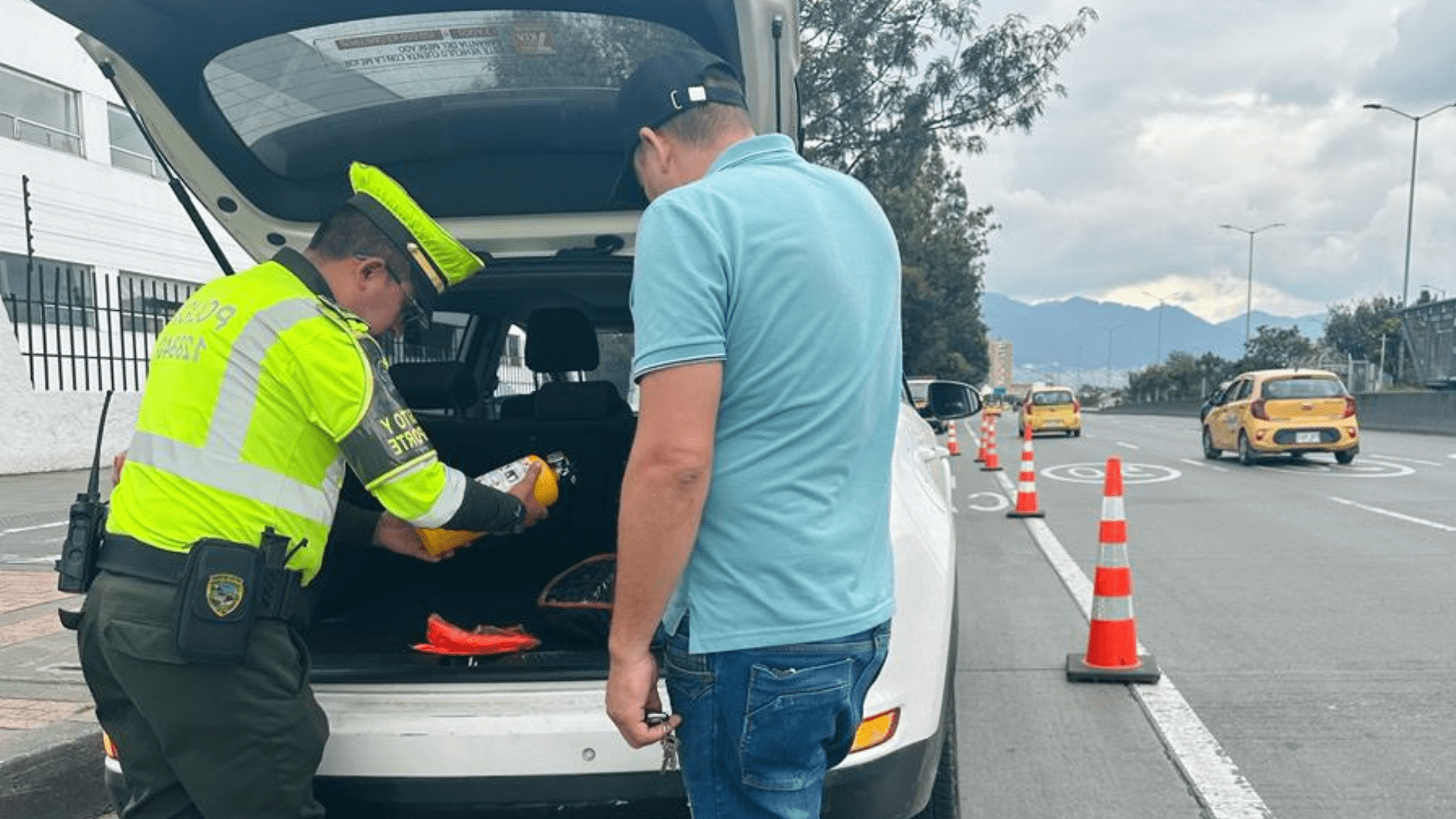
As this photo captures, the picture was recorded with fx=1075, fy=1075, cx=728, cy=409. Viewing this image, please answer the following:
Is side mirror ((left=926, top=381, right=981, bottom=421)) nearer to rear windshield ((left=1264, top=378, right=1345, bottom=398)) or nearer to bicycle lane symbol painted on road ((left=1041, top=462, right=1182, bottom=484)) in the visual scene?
bicycle lane symbol painted on road ((left=1041, top=462, right=1182, bottom=484))

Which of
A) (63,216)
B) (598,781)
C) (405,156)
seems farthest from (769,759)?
(63,216)

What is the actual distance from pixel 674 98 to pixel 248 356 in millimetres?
1038

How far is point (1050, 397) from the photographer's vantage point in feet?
92.8

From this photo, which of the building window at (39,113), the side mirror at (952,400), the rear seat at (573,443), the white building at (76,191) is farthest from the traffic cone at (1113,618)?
the building window at (39,113)

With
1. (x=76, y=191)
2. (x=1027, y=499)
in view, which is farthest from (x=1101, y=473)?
(x=76, y=191)

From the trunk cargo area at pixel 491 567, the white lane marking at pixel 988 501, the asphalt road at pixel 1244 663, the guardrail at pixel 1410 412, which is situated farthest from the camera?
the guardrail at pixel 1410 412

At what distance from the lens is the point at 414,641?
3.26m

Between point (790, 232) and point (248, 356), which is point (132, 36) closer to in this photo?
point (248, 356)

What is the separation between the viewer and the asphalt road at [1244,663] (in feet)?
12.1

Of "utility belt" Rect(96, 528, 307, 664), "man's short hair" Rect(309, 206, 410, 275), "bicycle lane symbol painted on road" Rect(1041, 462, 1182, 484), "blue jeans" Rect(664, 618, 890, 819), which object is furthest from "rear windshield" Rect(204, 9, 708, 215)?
"bicycle lane symbol painted on road" Rect(1041, 462, 1182, 484)

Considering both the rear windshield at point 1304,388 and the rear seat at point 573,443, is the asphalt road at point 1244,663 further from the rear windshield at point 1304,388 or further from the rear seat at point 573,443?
the rear windshield at point 1304,388

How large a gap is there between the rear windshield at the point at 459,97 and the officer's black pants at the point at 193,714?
1.52 metres

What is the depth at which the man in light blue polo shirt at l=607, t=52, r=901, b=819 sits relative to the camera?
61.8 inches

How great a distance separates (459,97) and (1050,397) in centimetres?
2689
